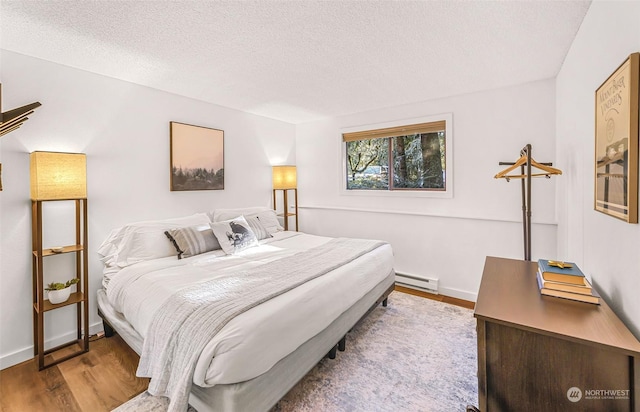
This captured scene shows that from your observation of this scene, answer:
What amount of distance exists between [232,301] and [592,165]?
7.59 feet

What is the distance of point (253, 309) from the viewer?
1.66 m

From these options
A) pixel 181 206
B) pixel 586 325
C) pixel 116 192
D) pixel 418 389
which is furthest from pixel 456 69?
pixel 116 192

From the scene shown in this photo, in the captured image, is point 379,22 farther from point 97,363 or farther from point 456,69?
point 97,363

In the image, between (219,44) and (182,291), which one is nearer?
(182,291)

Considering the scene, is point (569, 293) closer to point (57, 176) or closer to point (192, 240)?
point (192, 240)

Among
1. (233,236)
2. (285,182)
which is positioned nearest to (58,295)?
(233,236)

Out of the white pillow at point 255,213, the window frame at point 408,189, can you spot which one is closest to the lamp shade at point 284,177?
the white pillow at point 255,213

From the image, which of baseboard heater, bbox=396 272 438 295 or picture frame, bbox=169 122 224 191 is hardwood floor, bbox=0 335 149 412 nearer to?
picture frame, bbox=169 122 224 191

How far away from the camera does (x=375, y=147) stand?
4297mm

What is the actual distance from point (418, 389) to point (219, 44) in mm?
2871

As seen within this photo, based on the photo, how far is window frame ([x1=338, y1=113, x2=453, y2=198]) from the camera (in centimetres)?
353

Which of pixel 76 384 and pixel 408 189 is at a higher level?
pixel 408 189

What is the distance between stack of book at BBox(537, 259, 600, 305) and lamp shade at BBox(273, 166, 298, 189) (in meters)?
3.55

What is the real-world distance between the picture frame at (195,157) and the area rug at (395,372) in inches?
88.2
